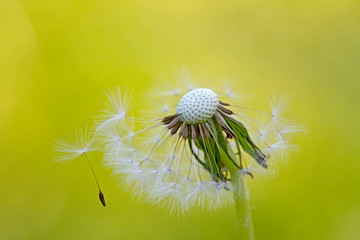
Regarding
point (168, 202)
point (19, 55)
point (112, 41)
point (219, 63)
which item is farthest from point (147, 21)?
point (168, 202)

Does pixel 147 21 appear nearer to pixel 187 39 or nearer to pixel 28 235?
pixel 187 39

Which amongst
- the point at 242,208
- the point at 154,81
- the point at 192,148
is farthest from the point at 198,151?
the point at 154,81

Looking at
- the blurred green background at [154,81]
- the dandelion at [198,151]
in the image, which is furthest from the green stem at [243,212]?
the blurred green background at [154,81]

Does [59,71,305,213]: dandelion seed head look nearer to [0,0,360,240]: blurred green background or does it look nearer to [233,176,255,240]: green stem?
[233,176,255,240]: green stem

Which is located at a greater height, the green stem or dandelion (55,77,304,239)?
dandelion (55,77,304,239)

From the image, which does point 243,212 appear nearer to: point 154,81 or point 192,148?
point 192,148

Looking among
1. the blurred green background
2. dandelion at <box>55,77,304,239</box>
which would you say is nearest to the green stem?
dandelion at <box>55,77,304,239</box>

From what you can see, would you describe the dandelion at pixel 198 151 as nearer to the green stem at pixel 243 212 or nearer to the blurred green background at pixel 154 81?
the green stem at pixel 243 212
